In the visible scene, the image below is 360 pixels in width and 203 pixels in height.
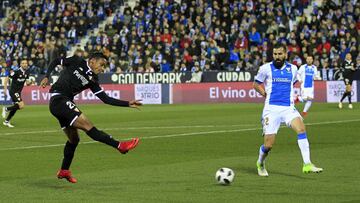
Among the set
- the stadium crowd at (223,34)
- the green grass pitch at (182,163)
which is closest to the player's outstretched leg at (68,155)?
the green grass pitch at (182,163)

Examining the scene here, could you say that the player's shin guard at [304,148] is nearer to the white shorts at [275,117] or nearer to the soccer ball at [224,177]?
the white shorts at [275,117]

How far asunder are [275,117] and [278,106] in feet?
0.74

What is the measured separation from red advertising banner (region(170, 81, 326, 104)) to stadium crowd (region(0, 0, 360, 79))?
900 millimetres

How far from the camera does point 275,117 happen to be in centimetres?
1455

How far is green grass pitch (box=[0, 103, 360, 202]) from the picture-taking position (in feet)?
40.3

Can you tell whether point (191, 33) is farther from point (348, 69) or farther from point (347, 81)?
point (347, 81)

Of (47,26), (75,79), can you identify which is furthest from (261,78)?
(47,26)

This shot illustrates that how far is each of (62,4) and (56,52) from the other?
463cm

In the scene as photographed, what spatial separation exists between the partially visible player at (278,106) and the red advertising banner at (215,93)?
26273 mm

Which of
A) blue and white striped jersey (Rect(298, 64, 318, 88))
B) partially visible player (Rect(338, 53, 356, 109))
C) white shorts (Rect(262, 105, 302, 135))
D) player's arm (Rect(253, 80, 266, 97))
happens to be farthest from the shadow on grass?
partially visible player (Rect(338, 53, 356, 109))

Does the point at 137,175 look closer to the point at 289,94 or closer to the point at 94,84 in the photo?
the point at 94,84

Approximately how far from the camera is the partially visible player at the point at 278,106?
14430mm

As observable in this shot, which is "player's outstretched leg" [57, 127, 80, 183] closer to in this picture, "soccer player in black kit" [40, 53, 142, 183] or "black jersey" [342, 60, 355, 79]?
"soccer player in black kit" [40, 53, 142, 183]

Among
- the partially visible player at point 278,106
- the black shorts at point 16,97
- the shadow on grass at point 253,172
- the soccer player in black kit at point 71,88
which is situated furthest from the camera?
the black shorts at point 16,97
